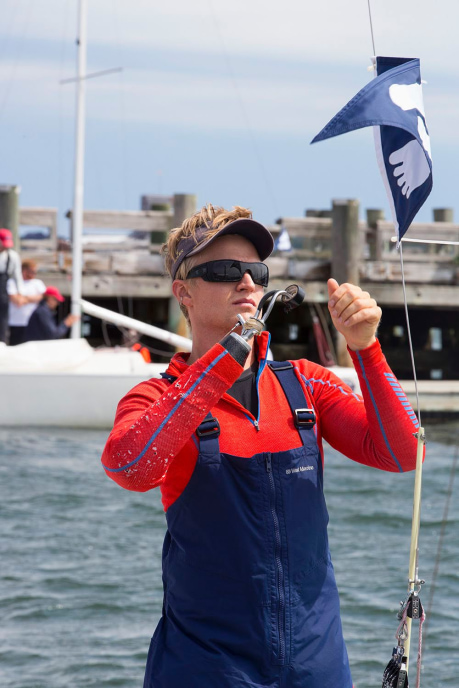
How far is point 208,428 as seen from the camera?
215cm

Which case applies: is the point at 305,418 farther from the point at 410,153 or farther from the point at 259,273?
the point at 410,153

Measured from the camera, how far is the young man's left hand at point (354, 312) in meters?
2.10

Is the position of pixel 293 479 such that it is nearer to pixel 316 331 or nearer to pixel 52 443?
pixel 52 443

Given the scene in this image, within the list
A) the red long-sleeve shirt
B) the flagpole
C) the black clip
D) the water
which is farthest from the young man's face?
the water

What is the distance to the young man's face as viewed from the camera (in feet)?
7.35

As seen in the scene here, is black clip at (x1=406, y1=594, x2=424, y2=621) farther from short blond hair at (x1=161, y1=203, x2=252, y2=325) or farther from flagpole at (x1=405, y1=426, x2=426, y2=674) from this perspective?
short blond hair at (x1=161, y1=203, x2=252, y2=325)

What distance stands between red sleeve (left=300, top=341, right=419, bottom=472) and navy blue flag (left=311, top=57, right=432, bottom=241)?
0.45 metres

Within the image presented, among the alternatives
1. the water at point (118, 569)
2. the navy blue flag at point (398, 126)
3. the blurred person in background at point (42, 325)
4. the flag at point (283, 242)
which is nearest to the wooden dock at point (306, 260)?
the flag at point (283, 242)

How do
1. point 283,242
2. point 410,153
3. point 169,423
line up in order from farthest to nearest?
point 283,242 < point 410,153 < point 169,423

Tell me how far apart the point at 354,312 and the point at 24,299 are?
39.0 ft

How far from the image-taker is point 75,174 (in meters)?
16.4

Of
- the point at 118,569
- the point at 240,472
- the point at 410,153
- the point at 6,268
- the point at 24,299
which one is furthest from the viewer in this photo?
the point at 24,299

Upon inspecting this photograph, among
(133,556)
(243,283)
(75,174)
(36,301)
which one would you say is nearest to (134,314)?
(75,174)

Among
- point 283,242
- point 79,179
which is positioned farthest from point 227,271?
point 79,179
